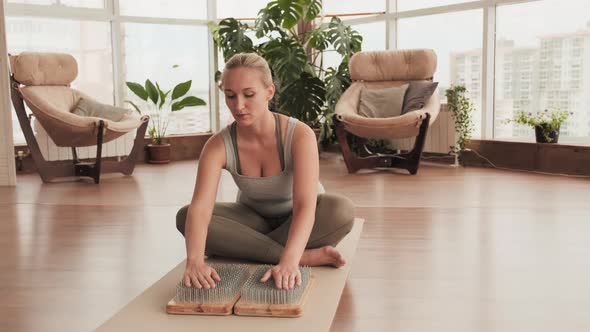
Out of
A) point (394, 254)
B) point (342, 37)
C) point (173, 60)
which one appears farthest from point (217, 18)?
point (394, 254)

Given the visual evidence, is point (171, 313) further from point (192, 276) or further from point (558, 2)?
point (558, 2)

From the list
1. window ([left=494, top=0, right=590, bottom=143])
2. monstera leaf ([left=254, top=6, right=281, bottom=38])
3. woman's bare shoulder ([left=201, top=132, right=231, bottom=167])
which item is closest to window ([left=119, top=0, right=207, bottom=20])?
monstera leaf ([left=254, top=6, right=281, bottom=38])

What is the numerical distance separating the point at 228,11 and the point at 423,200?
400cm

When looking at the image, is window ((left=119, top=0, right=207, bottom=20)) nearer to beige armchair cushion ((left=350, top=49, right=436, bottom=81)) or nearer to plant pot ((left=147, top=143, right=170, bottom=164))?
plant pot ((left=147, top=143, right=170, bottom=164))

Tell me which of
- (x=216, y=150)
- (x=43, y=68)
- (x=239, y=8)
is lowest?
(x=216, y=150)

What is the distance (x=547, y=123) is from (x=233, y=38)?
3068 millimetres

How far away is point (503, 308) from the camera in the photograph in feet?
6.05

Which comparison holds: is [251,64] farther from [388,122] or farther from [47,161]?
[47,161]

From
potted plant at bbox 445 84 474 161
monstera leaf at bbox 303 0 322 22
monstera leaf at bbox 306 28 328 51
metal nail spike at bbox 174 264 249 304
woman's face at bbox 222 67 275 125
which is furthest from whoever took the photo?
monstera leaf at bbox 306 28 328 51

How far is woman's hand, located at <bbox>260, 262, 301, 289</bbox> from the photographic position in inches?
63.9

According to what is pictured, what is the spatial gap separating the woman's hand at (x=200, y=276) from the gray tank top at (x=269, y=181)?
388mm

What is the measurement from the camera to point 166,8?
21.5 feet

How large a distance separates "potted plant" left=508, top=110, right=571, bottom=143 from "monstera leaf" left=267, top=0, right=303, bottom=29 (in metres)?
2.27

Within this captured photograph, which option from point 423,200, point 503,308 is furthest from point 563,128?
point 503,308
